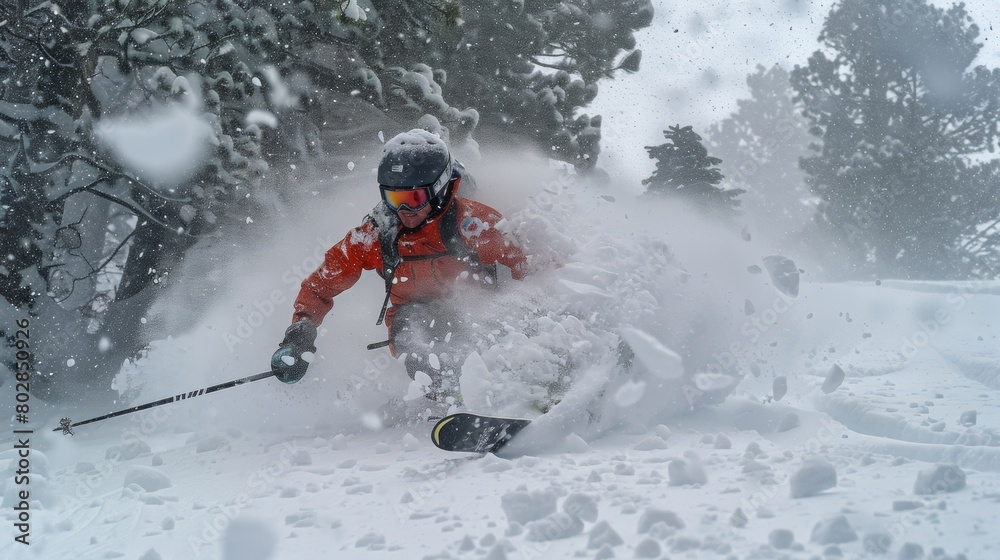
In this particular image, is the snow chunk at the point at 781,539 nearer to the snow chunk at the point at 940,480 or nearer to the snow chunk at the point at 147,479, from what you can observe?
the snow chunk at the point at 940,480

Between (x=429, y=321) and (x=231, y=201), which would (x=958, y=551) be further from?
(x=231, y=201)

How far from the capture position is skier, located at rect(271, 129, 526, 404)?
4.38m

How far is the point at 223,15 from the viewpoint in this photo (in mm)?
6973

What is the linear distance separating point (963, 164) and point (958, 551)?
24.0 metres

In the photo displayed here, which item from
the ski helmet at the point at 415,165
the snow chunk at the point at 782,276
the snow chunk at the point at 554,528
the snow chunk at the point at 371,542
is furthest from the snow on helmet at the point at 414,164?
the snow chunk at the point at 782,276

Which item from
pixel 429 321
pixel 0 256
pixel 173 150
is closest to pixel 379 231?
pixel 429 321

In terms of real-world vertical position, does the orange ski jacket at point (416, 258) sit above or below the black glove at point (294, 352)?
above

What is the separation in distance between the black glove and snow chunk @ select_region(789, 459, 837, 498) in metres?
3.32

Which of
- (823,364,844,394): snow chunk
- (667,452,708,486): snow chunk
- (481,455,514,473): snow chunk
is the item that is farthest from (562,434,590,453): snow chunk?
(823,364,844,394): snow chunk

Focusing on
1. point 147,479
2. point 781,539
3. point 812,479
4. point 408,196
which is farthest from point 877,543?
point 147,479

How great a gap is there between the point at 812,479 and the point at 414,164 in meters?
3.03

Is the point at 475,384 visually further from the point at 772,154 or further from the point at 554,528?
the point at 772,154

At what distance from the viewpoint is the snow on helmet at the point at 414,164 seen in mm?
4180

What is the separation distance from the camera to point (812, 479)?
2.45 m
